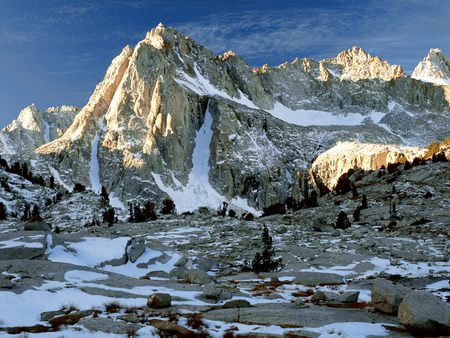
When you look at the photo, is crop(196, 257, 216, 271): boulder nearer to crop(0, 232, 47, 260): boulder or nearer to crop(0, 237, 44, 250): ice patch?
crop(0, 232, 47, 260): boulder

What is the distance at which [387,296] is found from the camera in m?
17.6

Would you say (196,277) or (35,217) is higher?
(35,217)

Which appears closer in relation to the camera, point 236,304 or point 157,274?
point 236,304

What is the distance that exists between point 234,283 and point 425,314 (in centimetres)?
1505

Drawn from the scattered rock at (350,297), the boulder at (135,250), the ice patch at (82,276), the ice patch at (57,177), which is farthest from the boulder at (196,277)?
the ice patch at (57,177)

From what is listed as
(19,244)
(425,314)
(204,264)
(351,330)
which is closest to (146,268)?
(204,264)

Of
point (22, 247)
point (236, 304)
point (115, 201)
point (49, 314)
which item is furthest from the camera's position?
point (115, 201)

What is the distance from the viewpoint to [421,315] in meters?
14.7

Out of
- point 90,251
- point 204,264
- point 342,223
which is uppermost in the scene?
point 90,251

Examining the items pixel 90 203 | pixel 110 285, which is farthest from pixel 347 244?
pixel 90 203

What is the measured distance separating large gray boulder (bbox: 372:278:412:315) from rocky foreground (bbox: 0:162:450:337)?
0.04 meters

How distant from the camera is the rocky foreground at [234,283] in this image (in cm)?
1512

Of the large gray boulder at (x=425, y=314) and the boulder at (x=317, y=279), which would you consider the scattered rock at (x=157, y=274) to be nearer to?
the boulder at (x=317, y=279)

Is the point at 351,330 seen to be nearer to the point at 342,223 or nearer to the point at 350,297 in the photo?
the point at 350,297
